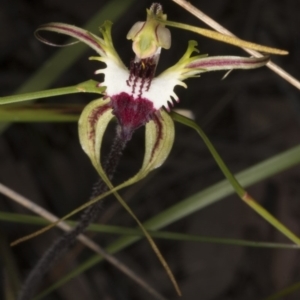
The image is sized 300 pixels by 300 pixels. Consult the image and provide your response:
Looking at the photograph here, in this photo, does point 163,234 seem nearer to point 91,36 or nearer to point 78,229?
point 78,229

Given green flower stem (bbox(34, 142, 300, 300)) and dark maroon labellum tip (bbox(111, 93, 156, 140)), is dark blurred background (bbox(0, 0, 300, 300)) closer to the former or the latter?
green flower stem (bbox(34, 142, 300, 300))

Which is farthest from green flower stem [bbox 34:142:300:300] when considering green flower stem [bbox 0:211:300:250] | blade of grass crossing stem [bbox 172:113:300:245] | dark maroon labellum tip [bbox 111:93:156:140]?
dark maroon labellum tip [bbox 111:93:156:140]

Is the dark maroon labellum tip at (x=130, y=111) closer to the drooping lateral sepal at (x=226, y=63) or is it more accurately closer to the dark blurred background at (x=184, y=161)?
the drooping lateral sepal at (x=226, y=63)

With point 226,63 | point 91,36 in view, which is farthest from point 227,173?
point 91,36

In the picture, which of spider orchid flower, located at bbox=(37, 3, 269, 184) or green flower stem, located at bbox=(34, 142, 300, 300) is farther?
green flower stem, located at bbox=(34, 142, 300, 300)

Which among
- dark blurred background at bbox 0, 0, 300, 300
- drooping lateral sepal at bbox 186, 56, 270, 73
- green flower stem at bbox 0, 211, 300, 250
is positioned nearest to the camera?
drooping lateral sepal at bbox 186, 56, 270, 73

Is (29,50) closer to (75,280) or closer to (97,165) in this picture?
(75,280)
